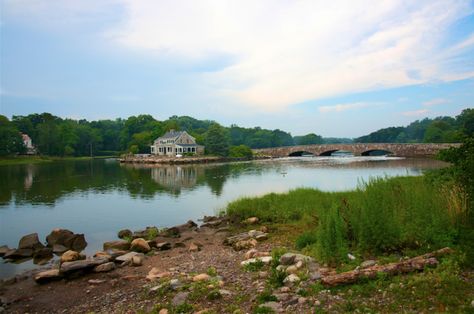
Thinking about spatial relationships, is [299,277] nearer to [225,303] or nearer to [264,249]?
[225,303]

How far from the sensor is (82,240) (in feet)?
47.4

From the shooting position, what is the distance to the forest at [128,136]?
82.6 m

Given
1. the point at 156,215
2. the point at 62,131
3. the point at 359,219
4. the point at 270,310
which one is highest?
the point at 62,131

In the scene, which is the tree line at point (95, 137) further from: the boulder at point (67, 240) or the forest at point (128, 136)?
the boulder at point (67, 240)

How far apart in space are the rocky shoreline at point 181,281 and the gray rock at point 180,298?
0.06 ft

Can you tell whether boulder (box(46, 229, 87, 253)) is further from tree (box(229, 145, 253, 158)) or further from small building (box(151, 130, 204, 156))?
tree (box(229, 145, 253, 158))

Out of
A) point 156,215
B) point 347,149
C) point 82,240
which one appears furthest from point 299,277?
point 347,149

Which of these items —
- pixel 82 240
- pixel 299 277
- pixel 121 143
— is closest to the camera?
pixel 299 277

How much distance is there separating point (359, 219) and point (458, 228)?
6.48ft

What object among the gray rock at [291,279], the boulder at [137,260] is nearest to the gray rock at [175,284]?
the gray rock at [291,279]

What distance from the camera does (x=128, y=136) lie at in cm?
11262

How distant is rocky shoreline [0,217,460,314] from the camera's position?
6.22m

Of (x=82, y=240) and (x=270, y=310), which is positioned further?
(x=82, y=240)

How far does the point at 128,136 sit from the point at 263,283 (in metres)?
112
